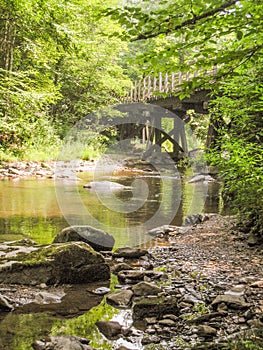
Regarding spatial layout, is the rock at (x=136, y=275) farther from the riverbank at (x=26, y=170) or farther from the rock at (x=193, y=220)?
the riverbank at (x=26, y=170)

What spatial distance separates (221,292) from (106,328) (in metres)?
1.28

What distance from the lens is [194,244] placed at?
6.12 m

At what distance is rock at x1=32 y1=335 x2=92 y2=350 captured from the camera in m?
2.97

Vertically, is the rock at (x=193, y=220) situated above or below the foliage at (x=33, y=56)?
below

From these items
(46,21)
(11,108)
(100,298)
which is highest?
(46,21)

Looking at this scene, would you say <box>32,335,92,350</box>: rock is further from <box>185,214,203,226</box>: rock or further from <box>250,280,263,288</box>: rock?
<box>185,214,203,226</box>: rock

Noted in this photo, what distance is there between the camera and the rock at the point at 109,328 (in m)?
3.28

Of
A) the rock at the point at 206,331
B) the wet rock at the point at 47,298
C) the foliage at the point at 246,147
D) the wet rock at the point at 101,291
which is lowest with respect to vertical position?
the wet rock at the point at 101,291

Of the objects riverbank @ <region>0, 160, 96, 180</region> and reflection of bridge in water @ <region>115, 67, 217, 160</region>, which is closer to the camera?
riverbank @ <region>0, 160, 96, 180</region>

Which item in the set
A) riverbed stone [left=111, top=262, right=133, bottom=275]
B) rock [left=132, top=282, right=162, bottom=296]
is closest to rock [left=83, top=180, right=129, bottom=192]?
riverbed stone [left=111, top=262, right=133, bottom=275]

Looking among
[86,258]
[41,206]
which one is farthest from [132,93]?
[86,258]

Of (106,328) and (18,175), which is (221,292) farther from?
(18,175)

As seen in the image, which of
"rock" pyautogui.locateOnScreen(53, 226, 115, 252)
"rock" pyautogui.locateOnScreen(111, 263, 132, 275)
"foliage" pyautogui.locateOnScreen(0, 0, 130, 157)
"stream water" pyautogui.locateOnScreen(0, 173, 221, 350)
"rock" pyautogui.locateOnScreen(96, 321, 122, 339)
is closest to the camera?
"rock" pyautogui.locateOnScreen(96, 321, 122, 339)

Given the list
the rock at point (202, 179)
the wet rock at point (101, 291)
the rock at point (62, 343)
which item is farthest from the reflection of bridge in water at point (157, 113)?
the rock at point (62, 343)
